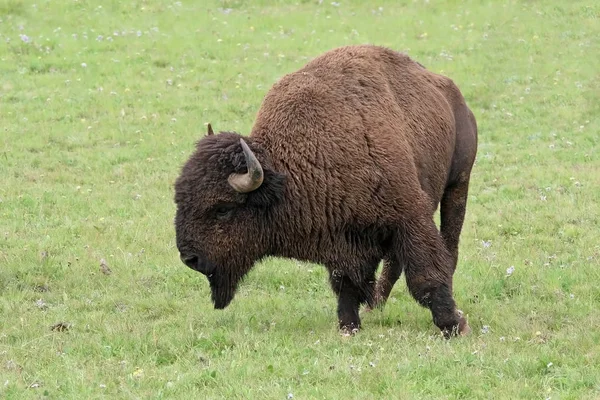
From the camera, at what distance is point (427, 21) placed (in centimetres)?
2338

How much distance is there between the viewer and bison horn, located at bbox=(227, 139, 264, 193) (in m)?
6.71

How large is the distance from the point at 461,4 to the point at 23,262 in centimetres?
1814

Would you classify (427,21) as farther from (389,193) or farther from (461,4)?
(389,193)

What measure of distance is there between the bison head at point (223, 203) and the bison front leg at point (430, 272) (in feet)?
3.58

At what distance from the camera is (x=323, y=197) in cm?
716

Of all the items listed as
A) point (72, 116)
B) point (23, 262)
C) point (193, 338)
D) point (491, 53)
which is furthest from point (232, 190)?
point (491, 53)

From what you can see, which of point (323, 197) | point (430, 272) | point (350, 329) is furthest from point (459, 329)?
point (323, 197)

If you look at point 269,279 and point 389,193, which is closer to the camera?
point 389,193

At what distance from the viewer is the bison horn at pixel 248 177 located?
6.71 m

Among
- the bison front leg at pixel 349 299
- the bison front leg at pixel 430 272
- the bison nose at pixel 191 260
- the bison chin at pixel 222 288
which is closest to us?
the bison nose at pixel 191 260

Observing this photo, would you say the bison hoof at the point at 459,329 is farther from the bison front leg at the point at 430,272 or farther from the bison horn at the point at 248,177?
the bison horn at the point at 248,177

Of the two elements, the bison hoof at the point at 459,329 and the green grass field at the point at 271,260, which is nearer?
the green grass field at the point at 271,260

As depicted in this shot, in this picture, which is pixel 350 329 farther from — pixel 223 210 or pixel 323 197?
pixel 223 210

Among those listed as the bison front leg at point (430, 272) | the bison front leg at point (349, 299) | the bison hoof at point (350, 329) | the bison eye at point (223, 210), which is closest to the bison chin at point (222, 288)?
the bison eye at point (223, 210)
